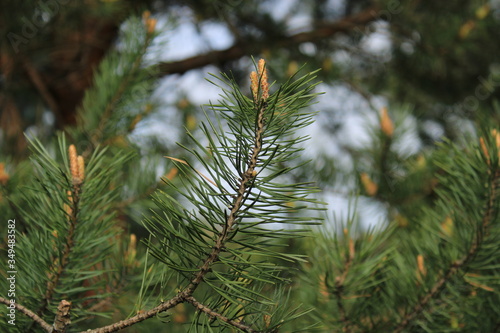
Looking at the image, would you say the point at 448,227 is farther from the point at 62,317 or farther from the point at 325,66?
the point at 325,66

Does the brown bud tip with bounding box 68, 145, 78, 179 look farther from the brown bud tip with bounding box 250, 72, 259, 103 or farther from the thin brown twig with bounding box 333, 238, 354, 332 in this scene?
the thin brown twig with bounding box 333, 238, 354, 332

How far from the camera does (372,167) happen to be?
2.81ft

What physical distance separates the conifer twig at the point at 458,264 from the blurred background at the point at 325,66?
38 centimetres

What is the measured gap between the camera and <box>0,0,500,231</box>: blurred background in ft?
2.81

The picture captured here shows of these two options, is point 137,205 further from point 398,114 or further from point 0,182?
point 398,114

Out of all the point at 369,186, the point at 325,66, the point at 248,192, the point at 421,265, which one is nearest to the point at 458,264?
the point at 421,265

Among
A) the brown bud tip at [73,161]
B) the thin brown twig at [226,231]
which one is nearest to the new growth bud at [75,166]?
the brown bud tip at [73,161]

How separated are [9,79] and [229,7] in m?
0.49

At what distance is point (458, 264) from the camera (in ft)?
1.42

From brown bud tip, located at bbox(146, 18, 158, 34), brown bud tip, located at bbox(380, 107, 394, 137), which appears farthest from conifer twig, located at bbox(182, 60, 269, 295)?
brown bud tip, located at bbox(380, 107, 394, 137)

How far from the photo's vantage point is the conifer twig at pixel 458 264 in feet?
1.39

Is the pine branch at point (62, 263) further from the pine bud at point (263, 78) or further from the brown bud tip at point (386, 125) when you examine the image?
the brown bud tip at point (386, 125)

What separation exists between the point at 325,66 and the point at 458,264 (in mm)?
783

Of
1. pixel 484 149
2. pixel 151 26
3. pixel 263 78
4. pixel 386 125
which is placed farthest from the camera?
pixel 386 125
